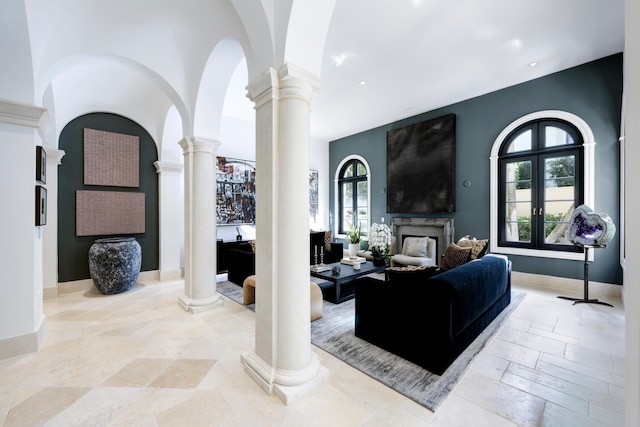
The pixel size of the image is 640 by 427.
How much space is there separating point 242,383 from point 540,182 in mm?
5442

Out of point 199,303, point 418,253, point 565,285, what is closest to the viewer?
point 199,303

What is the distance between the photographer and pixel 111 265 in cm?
399

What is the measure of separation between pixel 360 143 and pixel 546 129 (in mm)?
4115

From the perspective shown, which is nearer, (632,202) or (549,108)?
(632,202)

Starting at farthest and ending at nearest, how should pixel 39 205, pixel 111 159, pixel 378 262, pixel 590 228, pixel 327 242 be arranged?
pixel 327 242 → pixel 111 159 → pixel 378 262 → pixel 590 228 → pixel 39 205

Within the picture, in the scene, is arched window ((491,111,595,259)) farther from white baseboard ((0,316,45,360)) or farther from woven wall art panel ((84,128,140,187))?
woven wall art panel ((84,128,140,187))

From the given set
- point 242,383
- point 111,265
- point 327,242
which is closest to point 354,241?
point 327,242

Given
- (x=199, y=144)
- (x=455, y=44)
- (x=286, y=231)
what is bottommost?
(x=286, y=231)

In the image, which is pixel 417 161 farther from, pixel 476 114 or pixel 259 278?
pixel 259 278

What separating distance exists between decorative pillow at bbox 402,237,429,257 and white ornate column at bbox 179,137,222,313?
13.3 feet

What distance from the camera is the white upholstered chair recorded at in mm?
5371

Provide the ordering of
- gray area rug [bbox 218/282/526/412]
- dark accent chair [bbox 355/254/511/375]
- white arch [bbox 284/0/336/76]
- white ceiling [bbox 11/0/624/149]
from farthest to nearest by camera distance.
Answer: white ceiling [bbox 11/0/624/149] < dark accent chair [bbox 355/254/511/375] < gray area rug [bbox 218/282/526/412] < white arch [bbox 284/0/336/76]

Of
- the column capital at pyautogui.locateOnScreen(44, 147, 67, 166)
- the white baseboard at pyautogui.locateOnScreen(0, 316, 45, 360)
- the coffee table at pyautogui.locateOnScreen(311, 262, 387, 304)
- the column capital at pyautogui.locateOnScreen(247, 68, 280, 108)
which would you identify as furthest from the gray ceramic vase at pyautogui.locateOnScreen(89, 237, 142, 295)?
the column capital at pyautogui.locateOnScreen(247, 68, 280, 108)

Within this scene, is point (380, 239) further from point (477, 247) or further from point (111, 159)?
point (111, 159)
